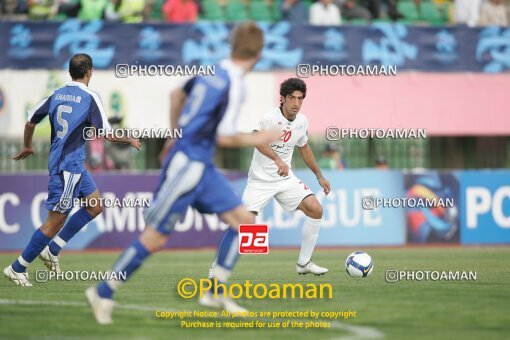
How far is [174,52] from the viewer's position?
21562 mm

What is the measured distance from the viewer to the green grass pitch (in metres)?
7.58

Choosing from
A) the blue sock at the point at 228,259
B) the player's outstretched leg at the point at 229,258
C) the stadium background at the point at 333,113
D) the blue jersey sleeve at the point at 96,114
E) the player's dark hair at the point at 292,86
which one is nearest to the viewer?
the player's outstretched leg at the point at 229,258

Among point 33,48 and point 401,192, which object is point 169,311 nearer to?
point 401,192

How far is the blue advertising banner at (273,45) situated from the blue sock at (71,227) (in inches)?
388

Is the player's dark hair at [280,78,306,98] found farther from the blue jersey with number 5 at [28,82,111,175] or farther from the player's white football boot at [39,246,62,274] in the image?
the player's white football boot at [39,246,62,274]

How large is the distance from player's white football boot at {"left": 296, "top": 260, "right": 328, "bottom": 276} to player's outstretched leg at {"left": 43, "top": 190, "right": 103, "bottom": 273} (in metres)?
2.54

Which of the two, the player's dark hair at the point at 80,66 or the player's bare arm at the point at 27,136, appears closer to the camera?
the player's dark hair at the point at 80,66

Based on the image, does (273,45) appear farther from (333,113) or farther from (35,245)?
(35,245)

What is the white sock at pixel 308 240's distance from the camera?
12.3 metres

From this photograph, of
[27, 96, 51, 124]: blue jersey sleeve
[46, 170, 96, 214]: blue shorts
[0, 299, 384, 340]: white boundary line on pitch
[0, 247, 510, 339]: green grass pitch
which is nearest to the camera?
[0, 299, 384, 340]: white boundary line on pitch

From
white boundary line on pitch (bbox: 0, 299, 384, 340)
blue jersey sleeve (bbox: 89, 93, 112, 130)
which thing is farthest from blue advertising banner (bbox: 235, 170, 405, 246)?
white boundary line on pitch (bbox: 0, 299, 384, 340)

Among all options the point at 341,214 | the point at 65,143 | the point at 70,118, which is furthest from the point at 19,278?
the point at 341,214
